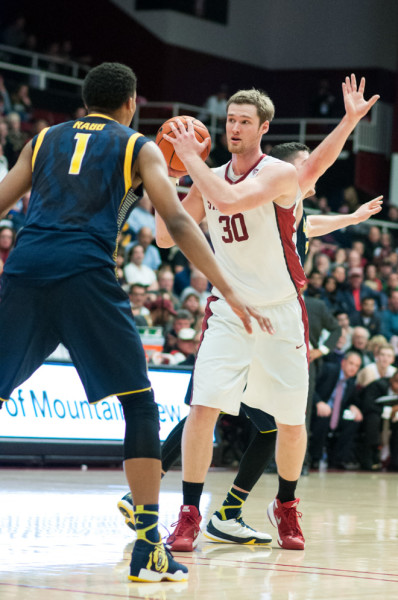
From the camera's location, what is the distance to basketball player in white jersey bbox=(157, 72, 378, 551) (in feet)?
17.7

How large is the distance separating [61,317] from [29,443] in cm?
620

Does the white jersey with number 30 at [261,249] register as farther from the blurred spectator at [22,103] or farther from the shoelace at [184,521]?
the blurred spectator at [22,103]

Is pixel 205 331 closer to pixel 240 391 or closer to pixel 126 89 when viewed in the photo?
pixel 240 391

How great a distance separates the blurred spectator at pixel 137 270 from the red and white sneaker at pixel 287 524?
8105 mm

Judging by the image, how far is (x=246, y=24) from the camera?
27.6m

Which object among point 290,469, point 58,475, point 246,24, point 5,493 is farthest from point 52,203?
point 246,24

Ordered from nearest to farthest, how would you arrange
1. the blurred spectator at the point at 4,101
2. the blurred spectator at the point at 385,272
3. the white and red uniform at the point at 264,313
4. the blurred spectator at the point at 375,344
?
1. the white and red uniform at the point at 264,313
2. the blurred spectator at the point at 375,344
3. the blurred spectator at the point at 4,101
4. the blurred spectator at the point at 385,272

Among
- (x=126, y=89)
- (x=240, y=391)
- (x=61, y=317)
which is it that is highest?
(x=126, y=89)

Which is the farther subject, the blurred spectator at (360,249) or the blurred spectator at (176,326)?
the blurred spectator at (360,249)

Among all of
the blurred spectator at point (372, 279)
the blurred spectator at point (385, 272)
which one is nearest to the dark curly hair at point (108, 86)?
the blurred spectator at point (372, 279)

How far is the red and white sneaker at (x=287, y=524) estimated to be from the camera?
18.3ft

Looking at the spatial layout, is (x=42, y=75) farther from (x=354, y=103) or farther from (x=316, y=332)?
(x=354, y=103)

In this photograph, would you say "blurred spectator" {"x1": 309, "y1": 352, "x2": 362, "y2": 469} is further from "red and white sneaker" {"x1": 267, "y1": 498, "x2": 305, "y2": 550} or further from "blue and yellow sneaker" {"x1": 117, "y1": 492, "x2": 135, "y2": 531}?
"blue and yellow sneaker" {"x1": 117, "y1": 492, "x2": 135, "y2": 531}

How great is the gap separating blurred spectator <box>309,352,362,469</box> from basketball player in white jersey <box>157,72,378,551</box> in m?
7.03
